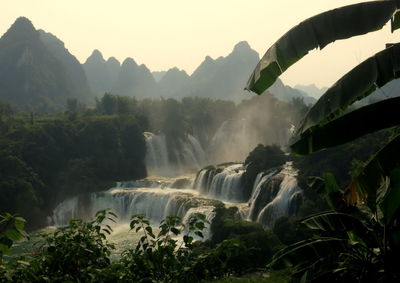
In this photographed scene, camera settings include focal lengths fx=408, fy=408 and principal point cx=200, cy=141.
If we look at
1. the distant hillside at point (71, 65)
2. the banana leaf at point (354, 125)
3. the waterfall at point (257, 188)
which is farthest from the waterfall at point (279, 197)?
the distant hillside at point (71, 65)

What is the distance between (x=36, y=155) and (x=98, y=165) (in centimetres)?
726

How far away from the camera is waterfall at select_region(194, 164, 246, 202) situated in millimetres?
33188

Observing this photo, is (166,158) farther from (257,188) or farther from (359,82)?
(359,82)

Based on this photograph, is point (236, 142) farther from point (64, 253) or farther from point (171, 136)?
point (64, 253)

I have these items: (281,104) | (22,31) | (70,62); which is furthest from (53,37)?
(281,104)

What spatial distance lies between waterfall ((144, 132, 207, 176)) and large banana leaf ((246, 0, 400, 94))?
49655 millimetres

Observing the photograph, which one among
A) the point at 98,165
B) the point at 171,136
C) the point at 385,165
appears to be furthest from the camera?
the point at 171,136

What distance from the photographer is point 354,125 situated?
5.40 meters

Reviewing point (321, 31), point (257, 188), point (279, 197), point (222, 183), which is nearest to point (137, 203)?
point (222, 183)

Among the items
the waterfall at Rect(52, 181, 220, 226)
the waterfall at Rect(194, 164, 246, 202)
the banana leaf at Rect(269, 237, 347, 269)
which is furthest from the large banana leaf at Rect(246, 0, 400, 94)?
the waterfall at Rect(194, 164, 246, 202)

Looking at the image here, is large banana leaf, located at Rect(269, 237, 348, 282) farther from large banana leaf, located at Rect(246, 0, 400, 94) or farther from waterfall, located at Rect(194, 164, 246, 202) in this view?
waterfall, located at Rect(194, 164, 246, 202)

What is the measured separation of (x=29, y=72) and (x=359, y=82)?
139841 mm

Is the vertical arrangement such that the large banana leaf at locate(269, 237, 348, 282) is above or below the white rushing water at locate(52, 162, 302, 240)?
above

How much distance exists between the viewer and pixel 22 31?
145000mm
